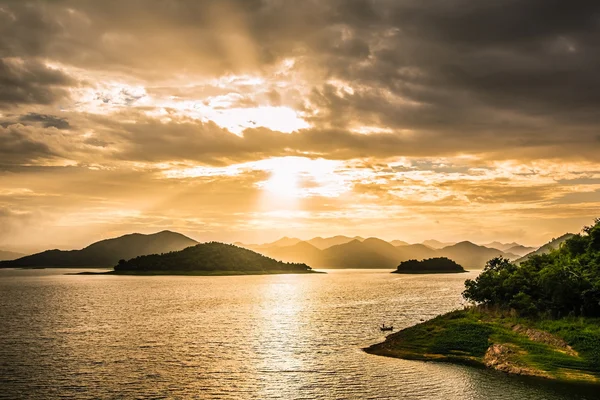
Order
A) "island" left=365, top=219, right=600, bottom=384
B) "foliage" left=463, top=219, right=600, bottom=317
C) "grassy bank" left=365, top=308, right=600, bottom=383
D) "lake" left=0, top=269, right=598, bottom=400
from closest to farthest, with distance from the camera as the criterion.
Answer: "lake" left=0, top=269, right=598, bottom=400, "grassy bank" left=365, top=308, right=600, bottom=383, "island" left=365, top=219, right=600, bottom=384, "foliage" left=463, top=219, right=600, bottom=317

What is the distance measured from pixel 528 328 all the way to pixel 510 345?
7950 mm

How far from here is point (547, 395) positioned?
57.9 metres

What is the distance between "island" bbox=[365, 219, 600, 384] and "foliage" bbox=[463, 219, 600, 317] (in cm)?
15

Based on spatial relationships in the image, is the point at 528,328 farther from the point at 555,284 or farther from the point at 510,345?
the point at 555,284

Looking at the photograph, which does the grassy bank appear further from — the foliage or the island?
the foliage

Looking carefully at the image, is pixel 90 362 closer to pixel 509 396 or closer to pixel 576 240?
pixel 509 396

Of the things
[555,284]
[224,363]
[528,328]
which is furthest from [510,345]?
[224,363]

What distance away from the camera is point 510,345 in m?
76.8

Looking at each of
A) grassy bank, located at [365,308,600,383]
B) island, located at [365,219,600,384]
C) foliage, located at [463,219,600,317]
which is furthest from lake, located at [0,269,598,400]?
foliage, located at [463,219,600,317]

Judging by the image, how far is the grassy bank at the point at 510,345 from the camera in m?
68.3

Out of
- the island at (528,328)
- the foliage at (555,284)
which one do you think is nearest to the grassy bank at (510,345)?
the island at (528,328)

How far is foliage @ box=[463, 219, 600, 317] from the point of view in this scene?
276 ft

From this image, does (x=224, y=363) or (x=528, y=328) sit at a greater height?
(x=528, y=328)

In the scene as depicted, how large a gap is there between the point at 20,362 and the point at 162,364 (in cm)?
2184
